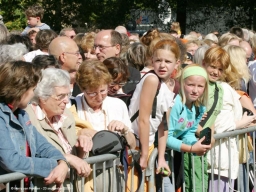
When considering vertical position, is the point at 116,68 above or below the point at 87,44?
below

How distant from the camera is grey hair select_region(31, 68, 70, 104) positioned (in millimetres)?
4895

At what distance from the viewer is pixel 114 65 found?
6234 millimetres

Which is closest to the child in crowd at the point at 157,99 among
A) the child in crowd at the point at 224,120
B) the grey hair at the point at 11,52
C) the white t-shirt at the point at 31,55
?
the child in crowd at the point at 224,120

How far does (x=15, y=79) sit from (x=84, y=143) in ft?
2.68

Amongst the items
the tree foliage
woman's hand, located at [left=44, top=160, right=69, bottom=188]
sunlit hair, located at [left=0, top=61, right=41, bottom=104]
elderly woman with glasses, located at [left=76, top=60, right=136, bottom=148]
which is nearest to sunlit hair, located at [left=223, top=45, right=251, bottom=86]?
elderly woman with glasses, located at [left=76, top=60, right=136, bottom=148]

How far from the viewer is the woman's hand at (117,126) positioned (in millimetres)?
5234

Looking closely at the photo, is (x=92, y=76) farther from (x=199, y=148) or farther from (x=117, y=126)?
(x=199, y=148)

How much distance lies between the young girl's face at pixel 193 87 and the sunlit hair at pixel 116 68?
0.62 meters

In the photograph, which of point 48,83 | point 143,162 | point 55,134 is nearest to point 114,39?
point 143,162

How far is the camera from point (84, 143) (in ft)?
15.5

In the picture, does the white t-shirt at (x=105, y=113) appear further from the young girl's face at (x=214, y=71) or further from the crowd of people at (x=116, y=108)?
the young girl's face at (x=214, y=71)

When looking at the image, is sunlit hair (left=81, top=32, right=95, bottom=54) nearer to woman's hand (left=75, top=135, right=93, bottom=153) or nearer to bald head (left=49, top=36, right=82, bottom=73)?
bald head (left=49, top=36, right=82, bottom=73)

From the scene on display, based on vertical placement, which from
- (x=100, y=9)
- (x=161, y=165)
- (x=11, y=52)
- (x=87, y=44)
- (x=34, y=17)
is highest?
(x=100, y=9)

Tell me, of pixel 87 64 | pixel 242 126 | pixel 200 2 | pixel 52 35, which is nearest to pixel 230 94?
pixel 242 126
